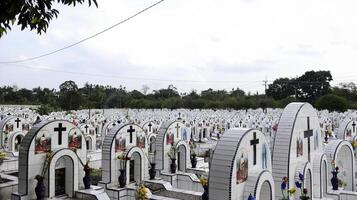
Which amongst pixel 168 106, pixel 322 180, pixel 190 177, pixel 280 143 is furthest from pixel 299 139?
pixel 168 106

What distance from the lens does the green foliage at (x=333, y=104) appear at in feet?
151

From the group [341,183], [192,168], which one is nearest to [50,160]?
[192,168]

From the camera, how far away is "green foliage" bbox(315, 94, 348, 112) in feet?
151

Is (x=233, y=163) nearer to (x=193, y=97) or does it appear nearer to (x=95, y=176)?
(x=95, y=176)

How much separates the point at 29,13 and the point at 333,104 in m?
48.0

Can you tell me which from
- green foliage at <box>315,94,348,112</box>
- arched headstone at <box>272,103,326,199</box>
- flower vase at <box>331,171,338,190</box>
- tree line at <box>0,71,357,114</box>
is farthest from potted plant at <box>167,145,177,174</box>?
tree line at <box>0,71,357,114</box>

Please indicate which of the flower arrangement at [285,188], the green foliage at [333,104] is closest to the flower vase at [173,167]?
the flower arrangement at [285,188]

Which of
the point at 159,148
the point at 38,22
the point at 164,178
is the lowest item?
the point at 164,178

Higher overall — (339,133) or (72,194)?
(339,133)

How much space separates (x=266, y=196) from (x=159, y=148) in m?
7.90

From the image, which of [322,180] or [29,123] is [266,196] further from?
[29,123]

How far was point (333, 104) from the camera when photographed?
46.6 meters

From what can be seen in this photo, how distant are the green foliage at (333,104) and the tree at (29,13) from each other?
156 feet

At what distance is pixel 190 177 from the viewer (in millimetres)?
14281
